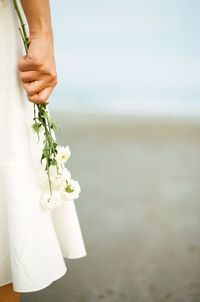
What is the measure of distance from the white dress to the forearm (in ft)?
0.13

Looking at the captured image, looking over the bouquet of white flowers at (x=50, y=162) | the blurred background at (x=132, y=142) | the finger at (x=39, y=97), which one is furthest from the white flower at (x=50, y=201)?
the blurred background at (x=132, y=142)

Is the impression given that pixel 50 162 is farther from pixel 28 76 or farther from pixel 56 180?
pixel 28 76

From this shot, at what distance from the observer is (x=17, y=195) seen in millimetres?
653

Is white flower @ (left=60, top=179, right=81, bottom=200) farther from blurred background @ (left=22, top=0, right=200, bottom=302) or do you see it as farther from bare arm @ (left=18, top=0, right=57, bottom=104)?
blurred background @ (left=22, top=0, right=200, bottom=302)

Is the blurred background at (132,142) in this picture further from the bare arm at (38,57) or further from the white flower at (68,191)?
the bare arm at (38,57)

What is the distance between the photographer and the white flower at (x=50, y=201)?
67 centimetres

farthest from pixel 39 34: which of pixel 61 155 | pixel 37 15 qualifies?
pixel 61 155

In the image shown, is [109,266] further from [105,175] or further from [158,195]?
[105,175]

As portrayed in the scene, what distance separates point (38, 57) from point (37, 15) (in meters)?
0.09

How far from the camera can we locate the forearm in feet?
2.11

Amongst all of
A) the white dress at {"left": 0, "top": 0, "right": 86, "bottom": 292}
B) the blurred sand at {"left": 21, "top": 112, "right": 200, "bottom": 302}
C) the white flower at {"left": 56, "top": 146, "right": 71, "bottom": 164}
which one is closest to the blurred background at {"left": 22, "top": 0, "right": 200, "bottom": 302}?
the blurred sand at {"left": 21, "top": 112, "right": 200, "bottom": 302}

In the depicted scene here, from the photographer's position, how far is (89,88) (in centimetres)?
472

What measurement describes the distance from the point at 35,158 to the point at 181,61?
4.30 metres

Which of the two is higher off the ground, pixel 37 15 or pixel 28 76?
pixel 37 15
